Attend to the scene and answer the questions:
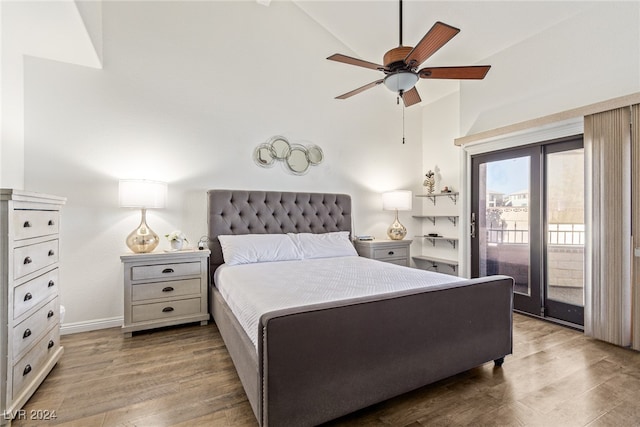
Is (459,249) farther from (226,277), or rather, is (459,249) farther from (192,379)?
(192,379)

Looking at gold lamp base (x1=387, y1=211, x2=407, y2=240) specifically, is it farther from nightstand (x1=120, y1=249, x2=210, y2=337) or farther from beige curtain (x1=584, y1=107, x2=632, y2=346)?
nightstand (x1=120, y1=249, x2=210, y2=337)

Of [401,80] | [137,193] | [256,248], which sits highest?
[401,80]

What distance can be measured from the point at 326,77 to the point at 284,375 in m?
3.79

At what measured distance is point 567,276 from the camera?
3.03 m

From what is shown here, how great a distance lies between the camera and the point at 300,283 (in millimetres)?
2113

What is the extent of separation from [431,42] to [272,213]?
2.47 metres

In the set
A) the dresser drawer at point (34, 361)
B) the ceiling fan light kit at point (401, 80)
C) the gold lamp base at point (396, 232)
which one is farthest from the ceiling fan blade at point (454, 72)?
the dresser drawer at point (34, 361)

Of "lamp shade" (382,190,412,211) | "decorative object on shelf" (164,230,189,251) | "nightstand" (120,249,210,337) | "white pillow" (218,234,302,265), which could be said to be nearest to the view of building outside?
"lamp shade" (382,190,412,211)

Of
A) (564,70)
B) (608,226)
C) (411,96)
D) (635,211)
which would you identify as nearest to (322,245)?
(411,96)

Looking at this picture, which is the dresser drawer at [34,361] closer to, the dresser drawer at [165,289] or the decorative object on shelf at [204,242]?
the dresser drawer at [165,289]

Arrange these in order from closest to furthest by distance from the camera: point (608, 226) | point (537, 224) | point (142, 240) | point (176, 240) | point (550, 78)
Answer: point (608, 226), point (142, 240), point (176, 240), point (550, 78), point (537, 224)

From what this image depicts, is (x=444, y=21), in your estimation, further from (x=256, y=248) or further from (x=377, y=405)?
(x=377, y=405)

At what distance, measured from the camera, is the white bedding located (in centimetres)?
169

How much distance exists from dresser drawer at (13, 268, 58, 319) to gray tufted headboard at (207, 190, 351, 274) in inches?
52.2
